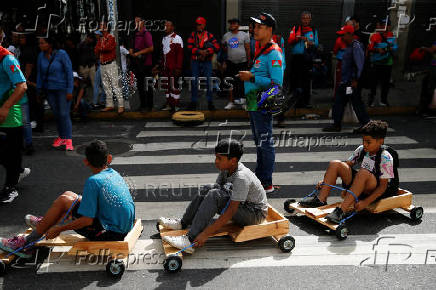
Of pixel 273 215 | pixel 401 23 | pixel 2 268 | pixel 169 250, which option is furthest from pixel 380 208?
pixel 401 23

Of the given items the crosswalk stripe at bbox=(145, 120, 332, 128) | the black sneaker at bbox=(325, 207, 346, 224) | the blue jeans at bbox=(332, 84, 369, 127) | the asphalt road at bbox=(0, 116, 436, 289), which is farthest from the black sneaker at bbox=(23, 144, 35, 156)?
the blue jeans at bbox=(332, 84, 369, 127)

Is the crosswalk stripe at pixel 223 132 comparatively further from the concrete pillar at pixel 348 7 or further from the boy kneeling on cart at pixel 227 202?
the concrete pillar at pixel 348 7

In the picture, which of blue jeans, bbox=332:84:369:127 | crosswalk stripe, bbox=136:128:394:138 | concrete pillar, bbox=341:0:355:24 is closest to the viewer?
blue jeans, bbox=332:84:369:127

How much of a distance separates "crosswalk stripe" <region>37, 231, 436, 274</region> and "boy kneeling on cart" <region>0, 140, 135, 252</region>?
0.30 m

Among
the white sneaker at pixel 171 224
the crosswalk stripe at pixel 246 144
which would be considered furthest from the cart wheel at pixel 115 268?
the crosswalk stripe at pixel 246 144

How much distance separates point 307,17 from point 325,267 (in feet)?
24.8

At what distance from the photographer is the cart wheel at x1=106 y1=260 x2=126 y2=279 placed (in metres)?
3.96

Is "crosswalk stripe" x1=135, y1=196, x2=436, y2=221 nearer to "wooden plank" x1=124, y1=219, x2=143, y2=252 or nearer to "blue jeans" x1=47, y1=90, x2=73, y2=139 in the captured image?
"wooden plank" x1=124, y1=219, x2=143, y2=252

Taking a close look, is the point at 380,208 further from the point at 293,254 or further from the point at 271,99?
the point at 271,99

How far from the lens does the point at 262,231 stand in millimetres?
4434

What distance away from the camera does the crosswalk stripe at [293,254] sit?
13.9 feet

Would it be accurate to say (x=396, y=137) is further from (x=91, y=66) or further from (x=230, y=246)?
(x=91, y=66)

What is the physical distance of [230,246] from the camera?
457cm

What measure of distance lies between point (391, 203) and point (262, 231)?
5.48 ft
